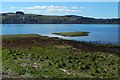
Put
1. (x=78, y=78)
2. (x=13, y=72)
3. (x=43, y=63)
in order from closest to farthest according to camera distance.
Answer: (x=78, y=78), (x=13, y=72), (x=43, y=63)

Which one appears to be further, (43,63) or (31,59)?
(31,59)

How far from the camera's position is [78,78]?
97.6ft

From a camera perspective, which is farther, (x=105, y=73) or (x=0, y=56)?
(x=0, y=56)

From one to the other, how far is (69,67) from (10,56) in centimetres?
1165

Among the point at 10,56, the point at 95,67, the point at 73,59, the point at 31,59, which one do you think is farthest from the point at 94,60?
the point at 10,56

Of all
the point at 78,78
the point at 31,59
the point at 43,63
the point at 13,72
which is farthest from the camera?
the point at 31,59

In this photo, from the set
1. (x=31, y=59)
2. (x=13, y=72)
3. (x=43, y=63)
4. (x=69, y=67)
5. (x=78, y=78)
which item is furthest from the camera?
(x=31, y=59)

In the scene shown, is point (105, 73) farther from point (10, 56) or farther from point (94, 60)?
point (10, 56)

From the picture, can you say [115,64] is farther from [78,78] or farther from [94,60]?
[78,78]

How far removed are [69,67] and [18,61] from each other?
750cm

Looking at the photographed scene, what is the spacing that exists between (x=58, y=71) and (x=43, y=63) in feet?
19.1

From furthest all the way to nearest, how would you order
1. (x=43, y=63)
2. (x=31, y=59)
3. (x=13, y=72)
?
(x=31, y=59) < (x=43, y=63) < (x=13, y=72)

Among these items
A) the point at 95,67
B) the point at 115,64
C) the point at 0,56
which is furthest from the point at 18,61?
the point at 115,64

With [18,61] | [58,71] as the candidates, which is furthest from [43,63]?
[58,71]
